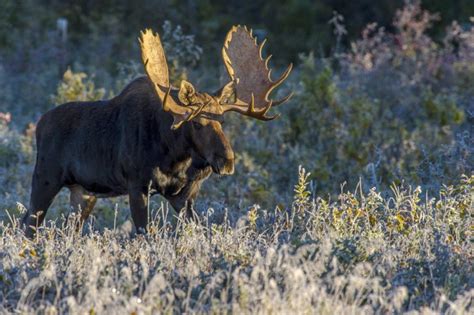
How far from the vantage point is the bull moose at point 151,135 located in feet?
29.3

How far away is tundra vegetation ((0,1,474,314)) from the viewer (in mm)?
6082

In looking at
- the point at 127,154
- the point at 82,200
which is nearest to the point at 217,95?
the point at 127,154

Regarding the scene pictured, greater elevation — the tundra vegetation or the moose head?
the moose head

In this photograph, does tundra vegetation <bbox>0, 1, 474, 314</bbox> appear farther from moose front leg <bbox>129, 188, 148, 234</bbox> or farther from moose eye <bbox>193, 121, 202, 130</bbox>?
moose eye <bbox>193, 121, 202, 130</bbox>

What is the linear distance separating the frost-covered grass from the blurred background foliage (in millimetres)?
2319

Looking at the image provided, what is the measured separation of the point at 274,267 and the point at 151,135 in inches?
116

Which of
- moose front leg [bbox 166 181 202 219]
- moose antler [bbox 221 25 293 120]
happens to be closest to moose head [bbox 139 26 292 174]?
moose antler [bbox 221 25 293 120]

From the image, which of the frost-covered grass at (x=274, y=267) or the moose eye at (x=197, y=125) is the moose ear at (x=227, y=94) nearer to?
the moose eye at (x=197, y=125)

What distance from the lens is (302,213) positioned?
8.51m

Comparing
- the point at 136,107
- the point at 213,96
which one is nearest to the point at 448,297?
the point at 213,96

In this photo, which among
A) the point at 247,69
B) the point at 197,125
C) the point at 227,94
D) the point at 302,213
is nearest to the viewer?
the point at 302,213

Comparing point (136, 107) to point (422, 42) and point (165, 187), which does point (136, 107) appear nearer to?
point (165, 187)

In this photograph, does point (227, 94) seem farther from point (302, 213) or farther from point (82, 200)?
point (82, 200)

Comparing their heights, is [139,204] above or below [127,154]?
below
